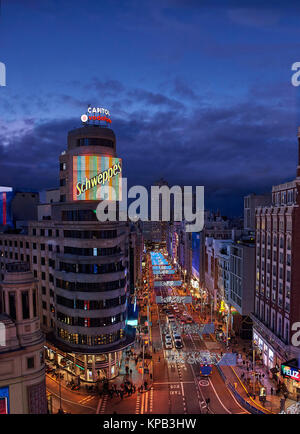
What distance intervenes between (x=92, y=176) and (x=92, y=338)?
1151 inches

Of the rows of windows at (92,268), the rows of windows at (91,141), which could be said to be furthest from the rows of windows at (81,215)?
the rows of windows at (91,141)

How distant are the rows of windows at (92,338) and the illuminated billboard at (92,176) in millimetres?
24480

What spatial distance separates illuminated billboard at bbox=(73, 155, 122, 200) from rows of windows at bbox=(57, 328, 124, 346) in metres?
24.5

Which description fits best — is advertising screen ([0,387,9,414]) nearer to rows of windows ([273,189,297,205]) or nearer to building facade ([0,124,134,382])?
building facade ([0,124,134,382])

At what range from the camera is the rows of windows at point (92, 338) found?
164 ft

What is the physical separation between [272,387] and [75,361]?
30194 millimetres

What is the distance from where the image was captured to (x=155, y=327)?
74750 mm

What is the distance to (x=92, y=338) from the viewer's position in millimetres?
49906

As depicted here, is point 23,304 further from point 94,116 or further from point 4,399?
point 94,116

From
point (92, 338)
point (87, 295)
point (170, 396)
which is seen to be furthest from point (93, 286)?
point (170, 396)

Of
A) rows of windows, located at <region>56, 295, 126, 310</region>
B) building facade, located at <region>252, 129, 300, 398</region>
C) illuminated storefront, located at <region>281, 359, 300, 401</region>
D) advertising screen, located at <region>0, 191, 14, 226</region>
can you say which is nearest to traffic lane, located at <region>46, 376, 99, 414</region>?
rows of windows, located at <region>56, 295, 126, 310</region>
